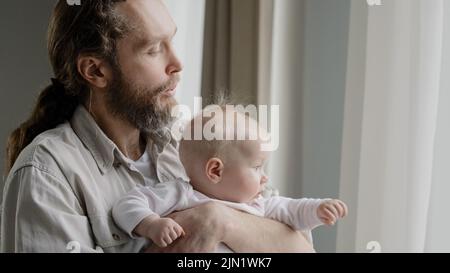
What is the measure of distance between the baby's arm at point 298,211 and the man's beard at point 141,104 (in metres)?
0.32

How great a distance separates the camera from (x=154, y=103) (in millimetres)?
1329

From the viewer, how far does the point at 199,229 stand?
112cm

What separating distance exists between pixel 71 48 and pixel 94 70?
72mm

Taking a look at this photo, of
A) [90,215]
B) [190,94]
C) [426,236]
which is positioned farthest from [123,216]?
[190,94]

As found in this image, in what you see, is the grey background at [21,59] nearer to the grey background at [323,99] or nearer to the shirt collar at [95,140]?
the shirt collar at [95,140]

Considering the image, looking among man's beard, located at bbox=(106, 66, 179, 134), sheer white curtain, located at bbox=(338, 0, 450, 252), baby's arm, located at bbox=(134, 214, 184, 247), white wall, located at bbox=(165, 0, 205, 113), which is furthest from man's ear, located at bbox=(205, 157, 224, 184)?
white wall, located at bbox=(165, 0, 205, 113)

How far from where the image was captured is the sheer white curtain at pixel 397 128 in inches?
52.4

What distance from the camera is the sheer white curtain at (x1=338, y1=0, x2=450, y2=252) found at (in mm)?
1332

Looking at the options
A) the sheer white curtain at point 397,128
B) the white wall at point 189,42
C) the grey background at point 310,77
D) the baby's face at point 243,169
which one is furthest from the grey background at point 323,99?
the baby's face at point 243,169

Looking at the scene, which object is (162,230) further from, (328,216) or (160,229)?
(328,216)

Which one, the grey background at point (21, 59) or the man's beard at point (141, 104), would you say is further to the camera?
the grey background at point (21, 59)

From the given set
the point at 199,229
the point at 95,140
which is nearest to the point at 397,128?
the point at 199,229

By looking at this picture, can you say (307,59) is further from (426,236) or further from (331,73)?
(426,236)

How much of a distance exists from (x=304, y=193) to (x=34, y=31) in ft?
3.09
